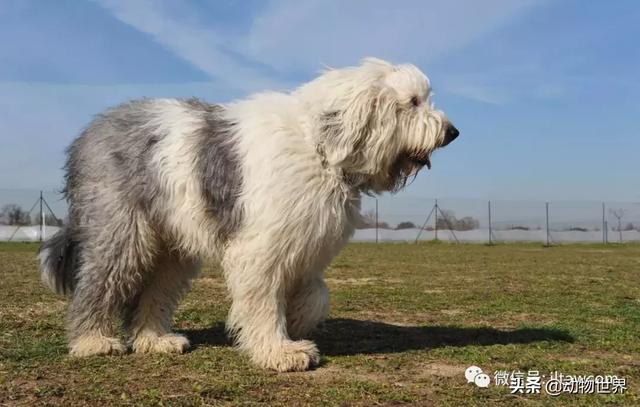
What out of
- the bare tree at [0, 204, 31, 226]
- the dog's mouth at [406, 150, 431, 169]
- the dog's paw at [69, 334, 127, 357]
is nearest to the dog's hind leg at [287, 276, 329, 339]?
the dog's mouth at [406, 150, 431, 169]

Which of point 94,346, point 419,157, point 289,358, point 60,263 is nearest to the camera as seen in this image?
point 289,358

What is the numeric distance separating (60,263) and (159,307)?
93cm

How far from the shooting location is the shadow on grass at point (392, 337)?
5.90 meters

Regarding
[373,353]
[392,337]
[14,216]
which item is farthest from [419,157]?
[14,216]

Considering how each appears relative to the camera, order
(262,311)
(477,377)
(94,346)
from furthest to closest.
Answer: (94,346) → (262,311) → (477,377)

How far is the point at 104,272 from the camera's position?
17.9 ft

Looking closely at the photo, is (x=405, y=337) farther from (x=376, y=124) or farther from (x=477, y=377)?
(x=376, y=124)

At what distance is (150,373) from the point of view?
485cm

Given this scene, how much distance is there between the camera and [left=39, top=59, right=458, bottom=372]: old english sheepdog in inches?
196

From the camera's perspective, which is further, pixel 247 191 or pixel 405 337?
pixel 405 337

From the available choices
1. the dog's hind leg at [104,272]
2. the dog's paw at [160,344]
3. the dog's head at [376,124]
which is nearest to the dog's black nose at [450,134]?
the dog's head at [376,124]

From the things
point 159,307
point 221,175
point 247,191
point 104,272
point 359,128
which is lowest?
point 159,307

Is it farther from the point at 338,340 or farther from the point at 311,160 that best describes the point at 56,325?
the point at 311,160

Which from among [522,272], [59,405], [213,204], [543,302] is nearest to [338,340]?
[213,204]
